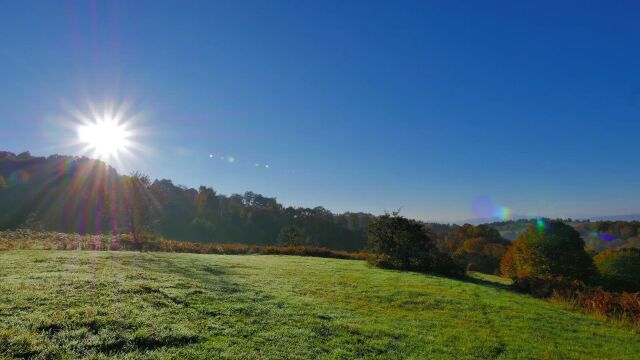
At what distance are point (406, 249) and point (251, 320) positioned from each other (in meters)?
28.5

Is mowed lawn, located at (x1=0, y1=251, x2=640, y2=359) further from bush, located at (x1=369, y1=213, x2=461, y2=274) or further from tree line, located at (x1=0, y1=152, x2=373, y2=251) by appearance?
tree line, located at (x1=0, y1=152, x2=373, y2=251)

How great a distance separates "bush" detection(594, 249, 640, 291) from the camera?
1682 inches

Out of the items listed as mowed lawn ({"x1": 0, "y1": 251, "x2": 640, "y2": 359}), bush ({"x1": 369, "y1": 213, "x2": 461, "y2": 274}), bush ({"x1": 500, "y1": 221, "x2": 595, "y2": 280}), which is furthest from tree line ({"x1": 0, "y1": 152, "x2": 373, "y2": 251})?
bush ({"x1": 500, "y1": 221, "x2": 595, "y2": 280})

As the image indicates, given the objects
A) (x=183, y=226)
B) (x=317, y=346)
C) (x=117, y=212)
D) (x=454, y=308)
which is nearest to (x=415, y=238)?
(x=454, y=308)

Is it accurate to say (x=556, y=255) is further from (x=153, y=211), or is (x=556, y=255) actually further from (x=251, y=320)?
(x=153, y=211)

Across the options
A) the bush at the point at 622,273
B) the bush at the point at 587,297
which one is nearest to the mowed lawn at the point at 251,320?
the bush at the point at 587,297

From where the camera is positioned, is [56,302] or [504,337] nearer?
[56,302]

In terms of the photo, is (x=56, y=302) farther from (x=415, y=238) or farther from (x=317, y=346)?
(x=415, y=238)

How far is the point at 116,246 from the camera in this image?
33.8 metres

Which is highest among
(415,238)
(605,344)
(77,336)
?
(415,238)

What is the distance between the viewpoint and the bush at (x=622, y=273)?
42719mm

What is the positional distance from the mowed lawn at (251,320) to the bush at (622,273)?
103ft

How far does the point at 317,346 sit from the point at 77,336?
20.6 ft

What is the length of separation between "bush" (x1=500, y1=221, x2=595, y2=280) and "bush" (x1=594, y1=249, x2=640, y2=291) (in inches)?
233
